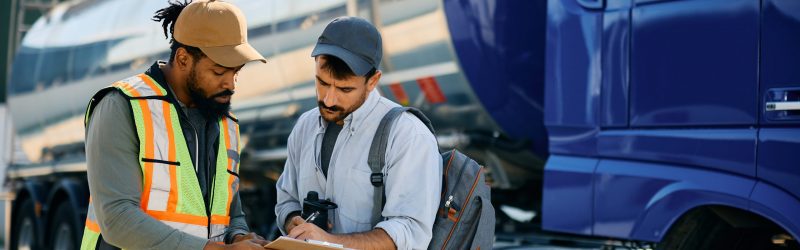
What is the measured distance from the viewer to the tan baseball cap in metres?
3.36

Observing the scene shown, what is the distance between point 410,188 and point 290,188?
0.50 meters

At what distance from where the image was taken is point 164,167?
3.36 meters

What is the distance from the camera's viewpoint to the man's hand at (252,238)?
10.6 feet

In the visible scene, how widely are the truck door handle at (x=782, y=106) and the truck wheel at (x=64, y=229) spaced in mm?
5901

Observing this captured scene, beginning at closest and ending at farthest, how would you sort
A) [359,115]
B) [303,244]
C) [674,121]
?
[303,244], [359,115], [674,121]

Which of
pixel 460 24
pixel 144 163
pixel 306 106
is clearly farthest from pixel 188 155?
pixel 306 106

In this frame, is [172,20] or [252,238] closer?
[252,238]

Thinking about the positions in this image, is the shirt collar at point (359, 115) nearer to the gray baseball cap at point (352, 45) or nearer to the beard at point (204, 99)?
the gray baseball cap at point (352, 45)

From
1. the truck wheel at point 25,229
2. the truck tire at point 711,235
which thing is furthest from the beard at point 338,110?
the truck wheel at point 25,229

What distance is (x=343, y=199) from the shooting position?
3.26 m

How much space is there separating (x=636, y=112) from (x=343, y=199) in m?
1.83

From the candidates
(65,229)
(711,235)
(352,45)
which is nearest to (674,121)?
(711,235)

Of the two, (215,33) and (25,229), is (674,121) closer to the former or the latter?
(215,33)

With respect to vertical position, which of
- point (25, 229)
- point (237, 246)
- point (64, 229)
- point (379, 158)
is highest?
point (379, 158)
